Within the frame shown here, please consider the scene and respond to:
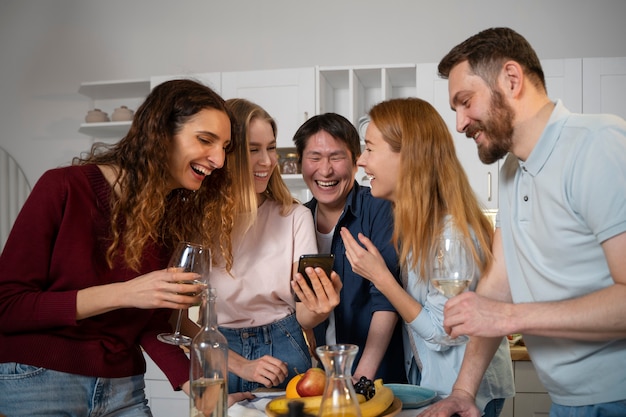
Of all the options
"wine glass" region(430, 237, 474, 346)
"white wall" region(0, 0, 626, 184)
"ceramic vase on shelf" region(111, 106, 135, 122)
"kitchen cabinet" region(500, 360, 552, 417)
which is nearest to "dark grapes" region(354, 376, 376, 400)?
"wine glass" region(430, 237, 474, 346)

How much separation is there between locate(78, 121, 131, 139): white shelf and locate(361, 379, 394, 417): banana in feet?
10.6

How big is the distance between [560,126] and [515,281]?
0.41 metres

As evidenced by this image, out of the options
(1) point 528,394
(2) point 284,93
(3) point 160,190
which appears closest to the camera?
(3) point 160,190

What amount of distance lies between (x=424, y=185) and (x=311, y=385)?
0.85 m

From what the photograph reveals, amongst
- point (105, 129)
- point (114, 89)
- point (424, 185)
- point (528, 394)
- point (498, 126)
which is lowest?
point (528, 394)

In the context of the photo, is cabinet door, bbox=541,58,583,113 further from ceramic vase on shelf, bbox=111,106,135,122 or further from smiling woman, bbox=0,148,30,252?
smiling woman, bbox=0,148,30,252

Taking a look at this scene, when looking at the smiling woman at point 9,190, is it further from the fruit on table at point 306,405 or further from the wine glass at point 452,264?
the wine glass at point 452,264

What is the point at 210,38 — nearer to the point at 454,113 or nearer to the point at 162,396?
the point at 454,113

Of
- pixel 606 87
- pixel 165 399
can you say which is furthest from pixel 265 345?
pixel 606 87

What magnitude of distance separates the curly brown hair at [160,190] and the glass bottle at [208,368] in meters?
0.46

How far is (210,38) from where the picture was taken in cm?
450

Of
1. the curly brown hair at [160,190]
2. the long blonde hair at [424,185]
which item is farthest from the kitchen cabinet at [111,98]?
the long blonde hair at [424,185]

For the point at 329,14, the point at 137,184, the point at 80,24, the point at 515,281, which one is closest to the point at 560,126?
the point at 515,281

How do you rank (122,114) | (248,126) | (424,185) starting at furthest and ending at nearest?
(122,114)
(248,126)
(424,185)
